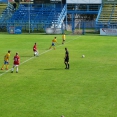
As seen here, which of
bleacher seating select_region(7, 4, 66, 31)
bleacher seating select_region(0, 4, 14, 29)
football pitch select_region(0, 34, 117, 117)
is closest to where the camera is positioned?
football pitch select_region(0, 34, 117, 117)

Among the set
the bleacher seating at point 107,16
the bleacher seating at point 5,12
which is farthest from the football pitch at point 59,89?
the bleacher seating at point 5,12

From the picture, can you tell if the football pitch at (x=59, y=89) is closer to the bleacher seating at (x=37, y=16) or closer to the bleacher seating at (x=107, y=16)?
the bleacher seating at (x=107, y=16)

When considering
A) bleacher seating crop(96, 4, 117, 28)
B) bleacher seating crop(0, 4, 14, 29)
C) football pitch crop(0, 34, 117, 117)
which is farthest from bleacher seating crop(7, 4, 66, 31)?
football pitch crop(0, 34, 117, 117)

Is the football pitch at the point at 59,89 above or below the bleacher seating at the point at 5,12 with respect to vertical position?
below

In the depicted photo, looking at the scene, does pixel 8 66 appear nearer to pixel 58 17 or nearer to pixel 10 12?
pixel 58 17

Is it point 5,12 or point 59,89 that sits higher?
point 5,12

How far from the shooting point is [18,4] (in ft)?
314

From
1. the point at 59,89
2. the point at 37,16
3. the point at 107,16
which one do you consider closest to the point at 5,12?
the point at 37,16

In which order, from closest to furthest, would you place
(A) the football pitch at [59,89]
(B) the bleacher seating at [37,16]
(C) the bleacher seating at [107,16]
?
1. (A) the football pitch at [59,89]
2. (C) the bleacher seating at [107,16]
3. (B) the bleacher seating at [37,16]

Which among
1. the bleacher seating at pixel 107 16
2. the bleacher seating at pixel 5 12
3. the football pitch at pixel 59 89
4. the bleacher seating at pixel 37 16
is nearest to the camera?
the football pitch at pixel 59 89

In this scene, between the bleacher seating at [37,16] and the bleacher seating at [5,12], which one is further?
the bleacher seating at [5,12]

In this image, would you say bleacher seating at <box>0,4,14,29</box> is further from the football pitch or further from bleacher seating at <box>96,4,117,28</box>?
the football pitch

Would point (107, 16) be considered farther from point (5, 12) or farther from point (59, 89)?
point (59, 89)

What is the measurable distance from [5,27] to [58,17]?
37.7ft
